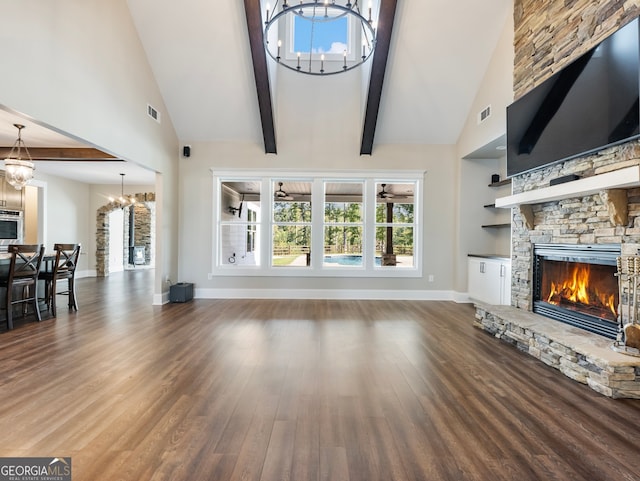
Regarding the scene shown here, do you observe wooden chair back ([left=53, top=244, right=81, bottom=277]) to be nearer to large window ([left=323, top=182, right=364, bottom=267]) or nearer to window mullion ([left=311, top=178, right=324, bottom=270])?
window mullion ([left=311, top=178, right=324, bottom=270])

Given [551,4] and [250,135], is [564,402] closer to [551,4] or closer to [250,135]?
[551,4]

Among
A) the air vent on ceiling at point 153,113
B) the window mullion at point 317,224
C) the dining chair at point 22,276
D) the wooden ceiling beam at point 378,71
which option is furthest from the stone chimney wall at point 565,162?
the dining chair at point 22,276

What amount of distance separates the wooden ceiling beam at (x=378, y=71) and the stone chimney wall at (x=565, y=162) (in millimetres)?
1684

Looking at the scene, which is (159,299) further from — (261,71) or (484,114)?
(484,114)

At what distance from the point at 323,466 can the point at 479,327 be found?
10.9 ft

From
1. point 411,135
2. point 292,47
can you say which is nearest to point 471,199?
point 411,135

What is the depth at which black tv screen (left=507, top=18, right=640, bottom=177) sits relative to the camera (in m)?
2.59

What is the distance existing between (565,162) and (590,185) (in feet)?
2.52

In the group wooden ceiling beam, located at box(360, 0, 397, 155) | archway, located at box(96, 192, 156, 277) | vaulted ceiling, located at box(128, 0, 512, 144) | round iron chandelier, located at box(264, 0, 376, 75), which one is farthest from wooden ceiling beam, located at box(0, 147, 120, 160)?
wooden ceiling beam, located at box(360, 0, 397, 155)

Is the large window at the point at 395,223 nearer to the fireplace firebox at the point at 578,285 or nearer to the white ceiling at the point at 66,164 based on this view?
the fireplace firebox at the point at 578,285

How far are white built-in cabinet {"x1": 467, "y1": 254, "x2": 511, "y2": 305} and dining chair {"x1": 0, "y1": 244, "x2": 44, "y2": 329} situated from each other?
6.55m

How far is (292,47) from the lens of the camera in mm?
5559

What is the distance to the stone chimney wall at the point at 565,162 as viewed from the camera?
279cm

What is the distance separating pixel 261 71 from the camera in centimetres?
472
